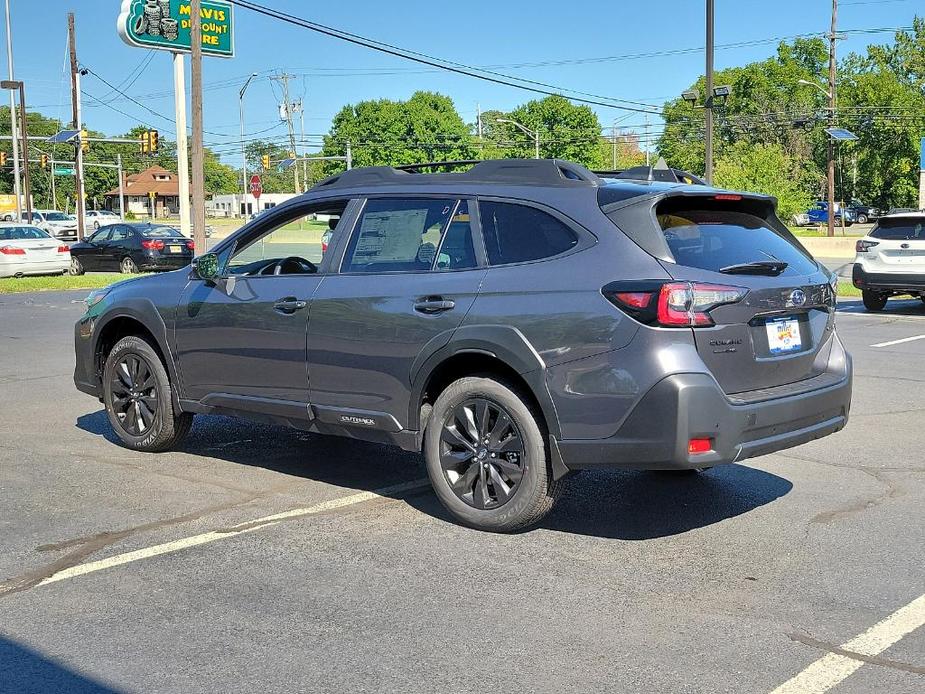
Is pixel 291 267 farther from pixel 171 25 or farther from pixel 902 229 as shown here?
pixel 171 25

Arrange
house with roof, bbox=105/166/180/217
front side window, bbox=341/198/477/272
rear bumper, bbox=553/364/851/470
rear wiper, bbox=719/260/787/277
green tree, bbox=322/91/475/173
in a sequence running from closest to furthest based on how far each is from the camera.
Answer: rear bumper, bbox=553/364/851/470 < rear wiper, bbox=719/260/787/277 < front side window, bbox=341/198/477/272 < green tree, bbox=322/91/475/173 < house with roof, bbox=105/166/180/217

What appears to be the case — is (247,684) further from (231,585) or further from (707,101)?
(707,101)

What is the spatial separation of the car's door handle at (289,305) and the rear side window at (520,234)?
1243 mm

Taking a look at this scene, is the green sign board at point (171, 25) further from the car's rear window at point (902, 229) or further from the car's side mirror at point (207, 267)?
the car's side mirror at point (207, 267)

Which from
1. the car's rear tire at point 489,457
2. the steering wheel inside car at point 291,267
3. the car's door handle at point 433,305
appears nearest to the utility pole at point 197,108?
the steering wheel inside car at point 291,267

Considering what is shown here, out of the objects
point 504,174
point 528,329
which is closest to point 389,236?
point 504,174

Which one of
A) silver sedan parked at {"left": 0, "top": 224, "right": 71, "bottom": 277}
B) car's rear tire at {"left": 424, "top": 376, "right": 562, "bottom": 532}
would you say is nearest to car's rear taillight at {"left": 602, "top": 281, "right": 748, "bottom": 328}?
car's rear tire at {"left": 424, "top": 376, "right": 562, "bottom": 532}

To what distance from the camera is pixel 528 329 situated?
17.6ft

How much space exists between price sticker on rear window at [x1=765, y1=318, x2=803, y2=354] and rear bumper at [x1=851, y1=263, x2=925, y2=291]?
43.7 ft

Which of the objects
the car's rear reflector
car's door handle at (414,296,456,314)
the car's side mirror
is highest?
Answer: the car's side mirror

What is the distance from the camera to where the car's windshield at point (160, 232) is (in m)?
32.0

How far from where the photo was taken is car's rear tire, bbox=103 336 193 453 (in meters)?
7.35

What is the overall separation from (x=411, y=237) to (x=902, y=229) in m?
14.3

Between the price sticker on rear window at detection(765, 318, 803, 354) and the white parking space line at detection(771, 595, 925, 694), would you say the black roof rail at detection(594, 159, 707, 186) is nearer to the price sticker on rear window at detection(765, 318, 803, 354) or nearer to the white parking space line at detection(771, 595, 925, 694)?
the price sticker on rear window at detection(765, 318, 803, 354)
